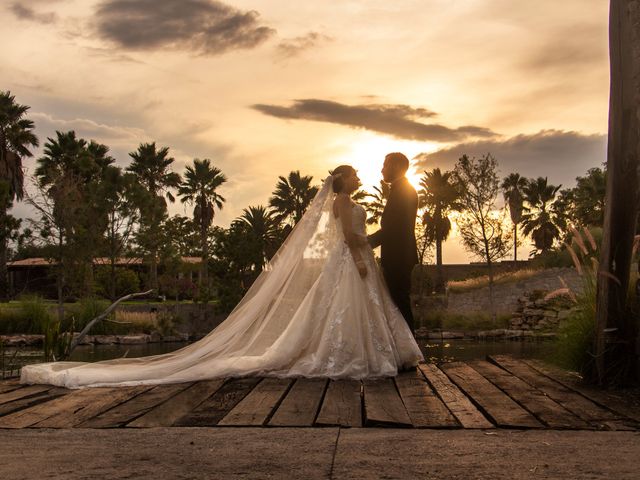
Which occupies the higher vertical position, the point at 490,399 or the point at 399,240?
the point at 399,240

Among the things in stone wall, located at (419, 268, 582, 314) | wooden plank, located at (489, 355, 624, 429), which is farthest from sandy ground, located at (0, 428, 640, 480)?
stone wall, located at (419, 268, 582, 314)

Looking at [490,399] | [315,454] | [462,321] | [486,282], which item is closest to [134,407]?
[315,454]

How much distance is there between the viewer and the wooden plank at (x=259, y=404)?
14.0ft

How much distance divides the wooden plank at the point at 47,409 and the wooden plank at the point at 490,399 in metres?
2.78

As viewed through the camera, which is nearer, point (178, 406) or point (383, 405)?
point (383, 405)

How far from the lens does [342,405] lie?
15.6 ft

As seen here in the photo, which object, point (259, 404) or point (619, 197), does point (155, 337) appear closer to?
point (259, 404)

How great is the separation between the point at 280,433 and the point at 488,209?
98.0ft

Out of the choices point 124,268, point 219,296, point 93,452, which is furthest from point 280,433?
point 124,268

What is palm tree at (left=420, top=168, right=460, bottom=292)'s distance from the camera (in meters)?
41.7

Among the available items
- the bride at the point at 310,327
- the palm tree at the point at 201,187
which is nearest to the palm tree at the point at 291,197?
the palm tree at the point at 201,187

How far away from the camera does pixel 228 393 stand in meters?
5.33

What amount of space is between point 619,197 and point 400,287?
2444mm

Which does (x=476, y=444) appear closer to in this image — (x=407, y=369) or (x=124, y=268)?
(x=407, y=369)
